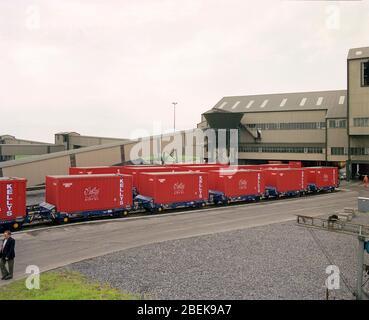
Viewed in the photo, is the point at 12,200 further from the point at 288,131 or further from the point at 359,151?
the point at 288,131

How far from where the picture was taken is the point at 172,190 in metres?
30.2

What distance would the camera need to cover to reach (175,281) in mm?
14250

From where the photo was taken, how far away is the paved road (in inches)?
704

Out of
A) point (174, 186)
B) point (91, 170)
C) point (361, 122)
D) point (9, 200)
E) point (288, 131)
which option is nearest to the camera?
point (9, 200)

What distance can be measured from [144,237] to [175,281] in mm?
7435

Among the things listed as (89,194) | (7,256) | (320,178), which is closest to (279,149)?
(320,178)

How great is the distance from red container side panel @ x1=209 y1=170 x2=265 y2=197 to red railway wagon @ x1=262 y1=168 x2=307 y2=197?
5.70 ft

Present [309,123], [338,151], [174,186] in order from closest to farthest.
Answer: [174,186], [338,151], [309,123]

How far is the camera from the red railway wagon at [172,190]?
29.5 m

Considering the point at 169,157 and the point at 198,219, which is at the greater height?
the point at 169,157

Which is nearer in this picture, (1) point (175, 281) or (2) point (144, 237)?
(1) point (175, 281)

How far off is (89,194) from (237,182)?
48.2 feet

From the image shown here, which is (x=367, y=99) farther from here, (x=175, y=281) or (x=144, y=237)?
(x=175, y=281)

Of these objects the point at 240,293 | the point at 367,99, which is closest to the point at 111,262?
the point at 240,293
